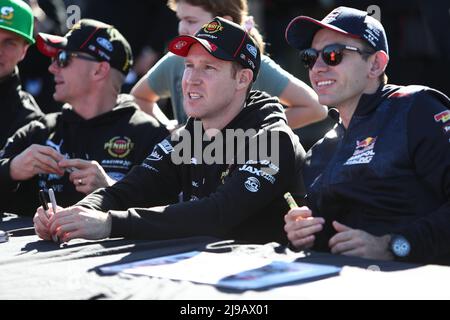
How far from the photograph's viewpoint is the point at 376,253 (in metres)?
2.46

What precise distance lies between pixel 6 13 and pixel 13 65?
0.31 m

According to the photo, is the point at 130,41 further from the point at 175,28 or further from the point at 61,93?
the point at 61,93

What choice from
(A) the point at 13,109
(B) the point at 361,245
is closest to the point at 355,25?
(B) the point at 361,245

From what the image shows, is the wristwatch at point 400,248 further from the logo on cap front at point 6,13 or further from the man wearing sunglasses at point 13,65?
the logo on cap front at point 6,13

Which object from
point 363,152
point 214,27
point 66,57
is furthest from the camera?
point 66,57

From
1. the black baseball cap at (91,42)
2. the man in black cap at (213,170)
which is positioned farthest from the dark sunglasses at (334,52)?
the black baseball cap at (91,42)

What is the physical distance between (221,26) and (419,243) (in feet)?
4.16

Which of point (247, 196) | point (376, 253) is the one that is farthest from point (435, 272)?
point (247, 196)

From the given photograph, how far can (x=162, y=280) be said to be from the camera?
1980 mm

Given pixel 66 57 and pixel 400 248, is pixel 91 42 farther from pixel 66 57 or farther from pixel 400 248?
pixel 400 248

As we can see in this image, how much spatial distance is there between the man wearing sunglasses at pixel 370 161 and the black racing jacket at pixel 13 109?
1912 mm

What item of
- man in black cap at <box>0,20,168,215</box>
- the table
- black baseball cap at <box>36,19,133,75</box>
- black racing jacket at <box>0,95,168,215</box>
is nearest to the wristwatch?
the table

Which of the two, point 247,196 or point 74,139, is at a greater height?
point 74,139

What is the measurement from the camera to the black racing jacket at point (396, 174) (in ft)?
8.36
